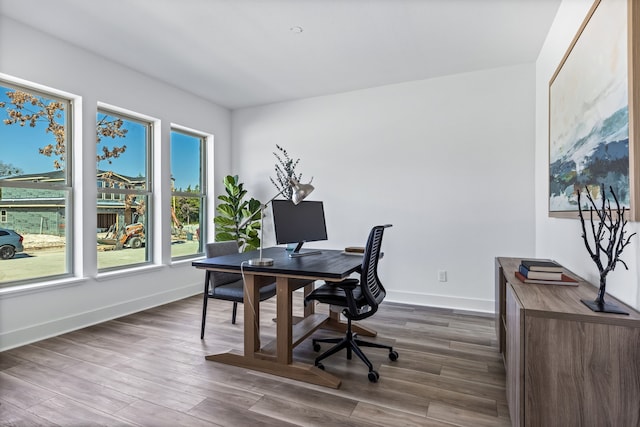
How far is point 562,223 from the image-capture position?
242 centimetres

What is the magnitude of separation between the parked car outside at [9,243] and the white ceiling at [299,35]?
1803 millimetres

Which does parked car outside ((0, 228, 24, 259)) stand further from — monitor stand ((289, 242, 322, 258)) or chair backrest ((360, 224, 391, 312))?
chair backrest ((360, 224, 391, 312))

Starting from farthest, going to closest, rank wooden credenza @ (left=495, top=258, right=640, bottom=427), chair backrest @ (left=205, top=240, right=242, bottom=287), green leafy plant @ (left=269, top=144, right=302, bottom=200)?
green leafy plant @ (left=269, top=144, right=302, bottom=200)
chair backrest @ (left=205, top=240, right=242, bottom=287)
wooden credenza @ (left=495, top=258, right=640, bottom=427)

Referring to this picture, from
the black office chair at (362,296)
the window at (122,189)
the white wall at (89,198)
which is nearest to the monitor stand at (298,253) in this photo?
the black office chair at (362,296)

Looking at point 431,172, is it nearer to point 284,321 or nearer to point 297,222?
point 297,222

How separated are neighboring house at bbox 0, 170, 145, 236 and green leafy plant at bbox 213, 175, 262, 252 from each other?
1.21 metres

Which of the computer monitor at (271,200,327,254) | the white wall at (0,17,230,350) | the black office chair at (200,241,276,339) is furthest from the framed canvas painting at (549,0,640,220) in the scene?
the white wall at (0,17,230,350)

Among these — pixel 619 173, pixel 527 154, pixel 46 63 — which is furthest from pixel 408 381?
pixel 46 63

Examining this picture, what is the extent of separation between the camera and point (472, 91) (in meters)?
3.73

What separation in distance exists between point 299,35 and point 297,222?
169 cm

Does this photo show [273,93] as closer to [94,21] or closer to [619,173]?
[94,21]

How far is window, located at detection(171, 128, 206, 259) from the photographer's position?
14.5 feet

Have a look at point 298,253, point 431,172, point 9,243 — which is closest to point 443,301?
point 431,172

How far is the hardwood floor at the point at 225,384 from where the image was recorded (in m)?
1.81
